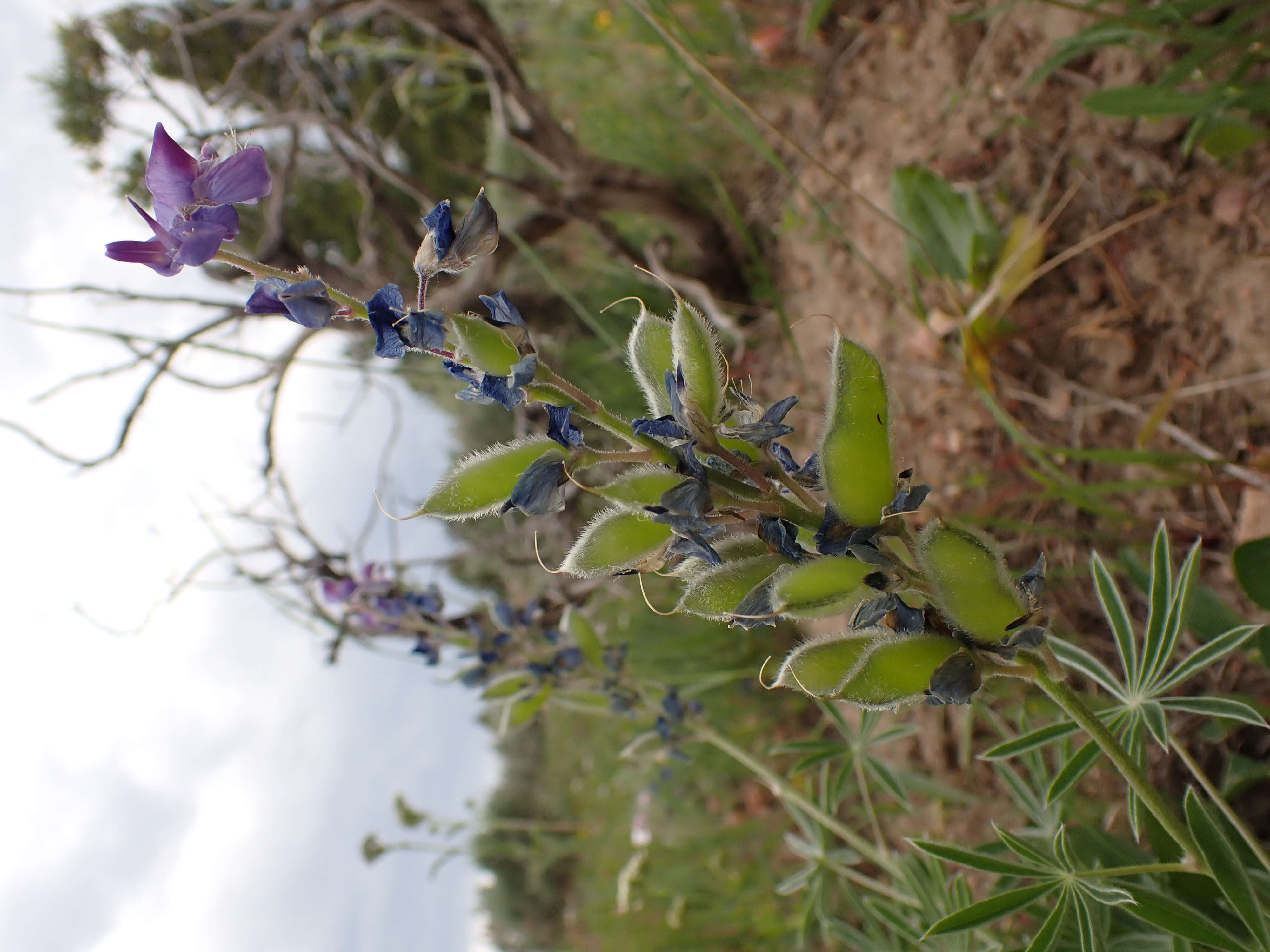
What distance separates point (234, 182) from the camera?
0.65m

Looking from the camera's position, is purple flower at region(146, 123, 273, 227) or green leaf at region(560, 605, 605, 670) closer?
purple flower at region(146, 123, 273, 227)

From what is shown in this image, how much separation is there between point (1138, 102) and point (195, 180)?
4.72ft

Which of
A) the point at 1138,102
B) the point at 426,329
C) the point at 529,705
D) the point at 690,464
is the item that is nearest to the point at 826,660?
the point at 690,464

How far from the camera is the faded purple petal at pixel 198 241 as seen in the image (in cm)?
61

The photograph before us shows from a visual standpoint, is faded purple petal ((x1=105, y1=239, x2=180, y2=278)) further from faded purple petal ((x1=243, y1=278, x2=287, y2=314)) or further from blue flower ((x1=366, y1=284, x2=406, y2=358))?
blue flower ((x1=366, y1=284, x2=406, y2=358))

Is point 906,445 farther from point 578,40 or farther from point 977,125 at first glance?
point 578,40

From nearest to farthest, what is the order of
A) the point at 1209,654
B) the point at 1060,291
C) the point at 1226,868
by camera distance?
the point at 1226,868
the point at 1209,654
the point at 1060,291

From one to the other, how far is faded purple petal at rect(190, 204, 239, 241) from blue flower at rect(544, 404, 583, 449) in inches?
11.4

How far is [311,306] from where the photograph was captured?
0.62m

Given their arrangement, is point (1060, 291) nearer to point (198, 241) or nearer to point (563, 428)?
point (563, 428)

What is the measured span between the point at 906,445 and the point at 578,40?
6.10 feet

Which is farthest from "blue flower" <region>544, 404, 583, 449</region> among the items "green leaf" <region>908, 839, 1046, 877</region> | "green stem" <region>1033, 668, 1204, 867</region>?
"green leaf" <region>908, 839, 1046, 877</region>

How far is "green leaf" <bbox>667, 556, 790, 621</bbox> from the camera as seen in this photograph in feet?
2.22

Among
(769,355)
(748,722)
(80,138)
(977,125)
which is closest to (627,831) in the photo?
(748,722)
